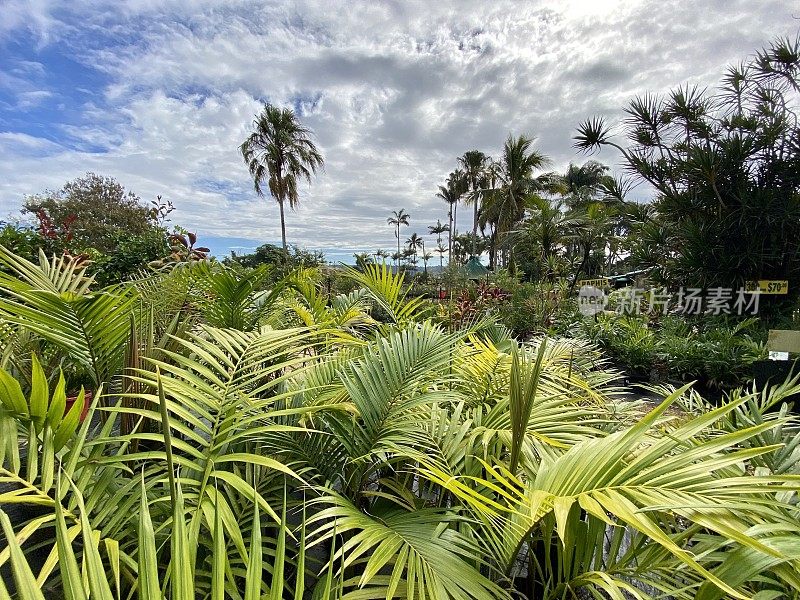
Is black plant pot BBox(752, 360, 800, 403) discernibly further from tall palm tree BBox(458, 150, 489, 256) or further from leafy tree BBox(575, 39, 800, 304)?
tall palm tree BBox(458, 150, 489, 256)

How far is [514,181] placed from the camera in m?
17.4

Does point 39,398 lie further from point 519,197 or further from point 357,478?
point 519,197

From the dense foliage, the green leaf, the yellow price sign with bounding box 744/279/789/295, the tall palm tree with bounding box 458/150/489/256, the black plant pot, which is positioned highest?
the tall palm tree with bounding box 458/150/489/256

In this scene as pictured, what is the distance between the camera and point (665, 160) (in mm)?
8078

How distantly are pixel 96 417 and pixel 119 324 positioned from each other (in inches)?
49.4

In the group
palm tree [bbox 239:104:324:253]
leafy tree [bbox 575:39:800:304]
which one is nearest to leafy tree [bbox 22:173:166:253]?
palm tree [bbox 239:104:324:253]

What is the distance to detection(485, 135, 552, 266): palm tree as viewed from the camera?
1677 cm

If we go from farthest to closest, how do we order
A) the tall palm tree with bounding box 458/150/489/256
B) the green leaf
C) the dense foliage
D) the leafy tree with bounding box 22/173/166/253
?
the tall palm tree with bounding box 458/150/489/256, the leafy tree with bounding box 22/173/166/253, the green leaf, the dense foliage

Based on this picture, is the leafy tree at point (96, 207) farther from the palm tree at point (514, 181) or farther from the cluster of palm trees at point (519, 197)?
the palm tree at point (514, 181)

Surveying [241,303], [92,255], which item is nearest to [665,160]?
[241,303]

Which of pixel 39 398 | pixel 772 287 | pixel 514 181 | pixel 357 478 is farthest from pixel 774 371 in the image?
pixel 514 181

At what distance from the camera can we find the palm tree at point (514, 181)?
1677 centimetres

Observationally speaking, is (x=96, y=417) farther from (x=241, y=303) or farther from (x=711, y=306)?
(x=711, y=306)

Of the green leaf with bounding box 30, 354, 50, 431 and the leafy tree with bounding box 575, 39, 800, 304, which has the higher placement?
the leafy tree with bounding box 575, 39, 800, 304
